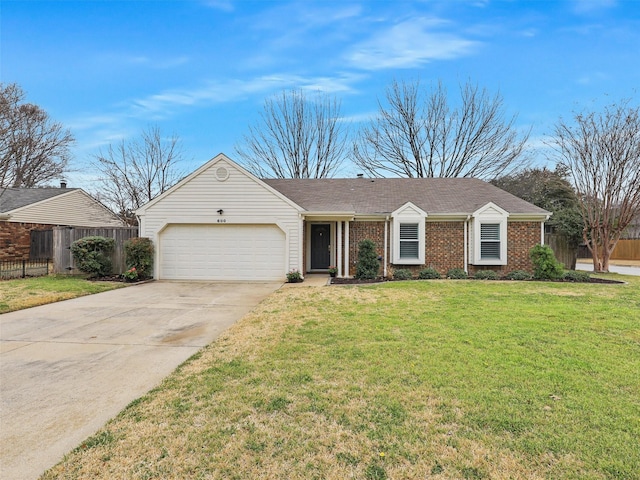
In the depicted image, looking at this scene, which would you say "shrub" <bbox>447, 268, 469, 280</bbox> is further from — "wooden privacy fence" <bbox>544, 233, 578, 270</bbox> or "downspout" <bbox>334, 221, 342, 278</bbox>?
"wooden privacy fence" <bbox>544, 233, 578, 270</bbox>

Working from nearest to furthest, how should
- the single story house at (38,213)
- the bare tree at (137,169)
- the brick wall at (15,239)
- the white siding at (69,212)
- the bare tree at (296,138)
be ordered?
1. the brick wall at (15,239)
2. the single story house at (38,213)
3. the white siding at (69,212)
4. the bare tree at (137,169)
5. the bare tree at (296,138)

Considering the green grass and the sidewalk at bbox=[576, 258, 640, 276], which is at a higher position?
the sidewalk at bbox=[576, 258, 640, 276]

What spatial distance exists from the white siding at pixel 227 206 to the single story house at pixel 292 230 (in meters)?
0.04

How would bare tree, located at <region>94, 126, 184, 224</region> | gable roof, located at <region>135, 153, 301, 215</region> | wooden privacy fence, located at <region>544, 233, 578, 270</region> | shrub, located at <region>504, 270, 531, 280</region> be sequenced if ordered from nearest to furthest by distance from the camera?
shrub, located at <region>504, 270, 531, 280</region>, gable roof, located at <region>135, 153, 301, 215</region>, wooden privacy fence, located at <region>544, 233, 578, 270</region>, bare tree, located at <region>94, 126, 184, 224</region>

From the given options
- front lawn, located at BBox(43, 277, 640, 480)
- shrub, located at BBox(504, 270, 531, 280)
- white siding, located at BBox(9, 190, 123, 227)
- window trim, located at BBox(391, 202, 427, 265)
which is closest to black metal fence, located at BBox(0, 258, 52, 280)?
white siding, located at BBox(9, 190, 123, 227)

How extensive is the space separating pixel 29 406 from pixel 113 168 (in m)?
19.6

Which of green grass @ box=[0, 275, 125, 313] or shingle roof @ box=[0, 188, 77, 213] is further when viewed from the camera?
shingle roof @ box=[0, 188, 77, 213]

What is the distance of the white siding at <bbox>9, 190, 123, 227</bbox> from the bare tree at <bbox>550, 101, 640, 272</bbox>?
25.7 meters

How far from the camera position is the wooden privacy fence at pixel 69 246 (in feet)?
41.7

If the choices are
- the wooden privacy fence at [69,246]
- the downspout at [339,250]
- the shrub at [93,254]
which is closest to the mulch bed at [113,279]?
the shrub at [93,254]

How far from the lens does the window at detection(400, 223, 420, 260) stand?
13.0 metres

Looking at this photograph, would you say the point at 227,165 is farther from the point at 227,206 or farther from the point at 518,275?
the point at 518,275

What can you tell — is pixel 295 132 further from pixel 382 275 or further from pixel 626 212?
pixel 626 212

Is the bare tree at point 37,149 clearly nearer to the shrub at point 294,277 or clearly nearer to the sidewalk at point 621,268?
the shrub at point 294,277
